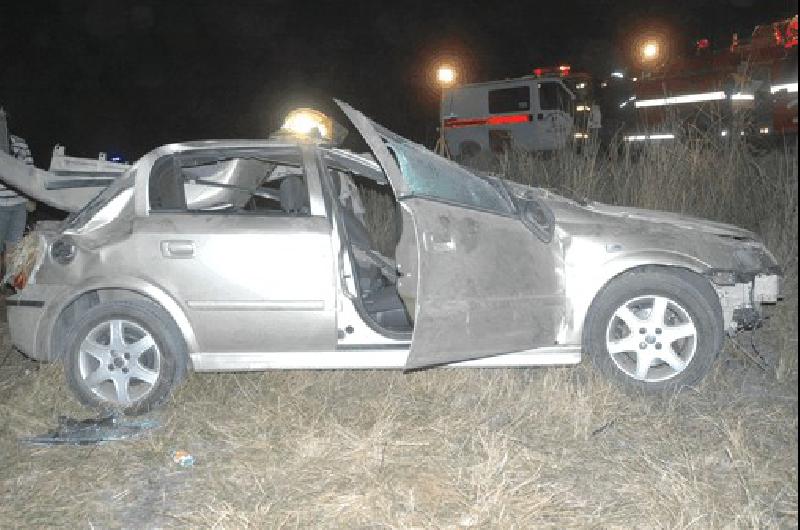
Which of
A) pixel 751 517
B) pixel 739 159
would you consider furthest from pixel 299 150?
pixel 739 159

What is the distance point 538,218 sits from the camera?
3.82 metres

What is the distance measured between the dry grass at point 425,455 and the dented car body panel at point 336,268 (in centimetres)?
32

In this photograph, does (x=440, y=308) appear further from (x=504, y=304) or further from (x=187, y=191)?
(x=187, y=191)

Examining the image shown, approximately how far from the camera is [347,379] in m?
4.38

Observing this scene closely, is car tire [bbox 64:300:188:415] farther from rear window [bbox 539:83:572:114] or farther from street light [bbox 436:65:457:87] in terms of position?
street light [bbox 436:65:457:87]

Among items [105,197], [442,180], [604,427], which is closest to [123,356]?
[105,197]

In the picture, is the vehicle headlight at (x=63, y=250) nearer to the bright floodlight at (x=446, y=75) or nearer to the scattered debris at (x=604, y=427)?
the scattered debris at (x=604, y=427)

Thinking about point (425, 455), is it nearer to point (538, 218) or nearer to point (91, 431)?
point (538, 218)

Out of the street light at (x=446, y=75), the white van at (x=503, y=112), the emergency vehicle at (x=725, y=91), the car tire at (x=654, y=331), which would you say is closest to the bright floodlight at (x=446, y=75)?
the street light at (x=446, y=75)

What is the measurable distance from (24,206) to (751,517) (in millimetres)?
6683

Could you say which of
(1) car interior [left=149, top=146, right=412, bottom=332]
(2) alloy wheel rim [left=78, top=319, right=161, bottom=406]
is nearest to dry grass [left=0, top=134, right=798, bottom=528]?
(2) alloy wheel rim [left=78, top=319, right=161, bottom=406]

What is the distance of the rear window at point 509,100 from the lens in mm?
15469

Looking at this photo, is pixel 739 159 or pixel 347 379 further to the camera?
pixel 739 159

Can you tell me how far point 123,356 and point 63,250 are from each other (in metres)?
0.70
